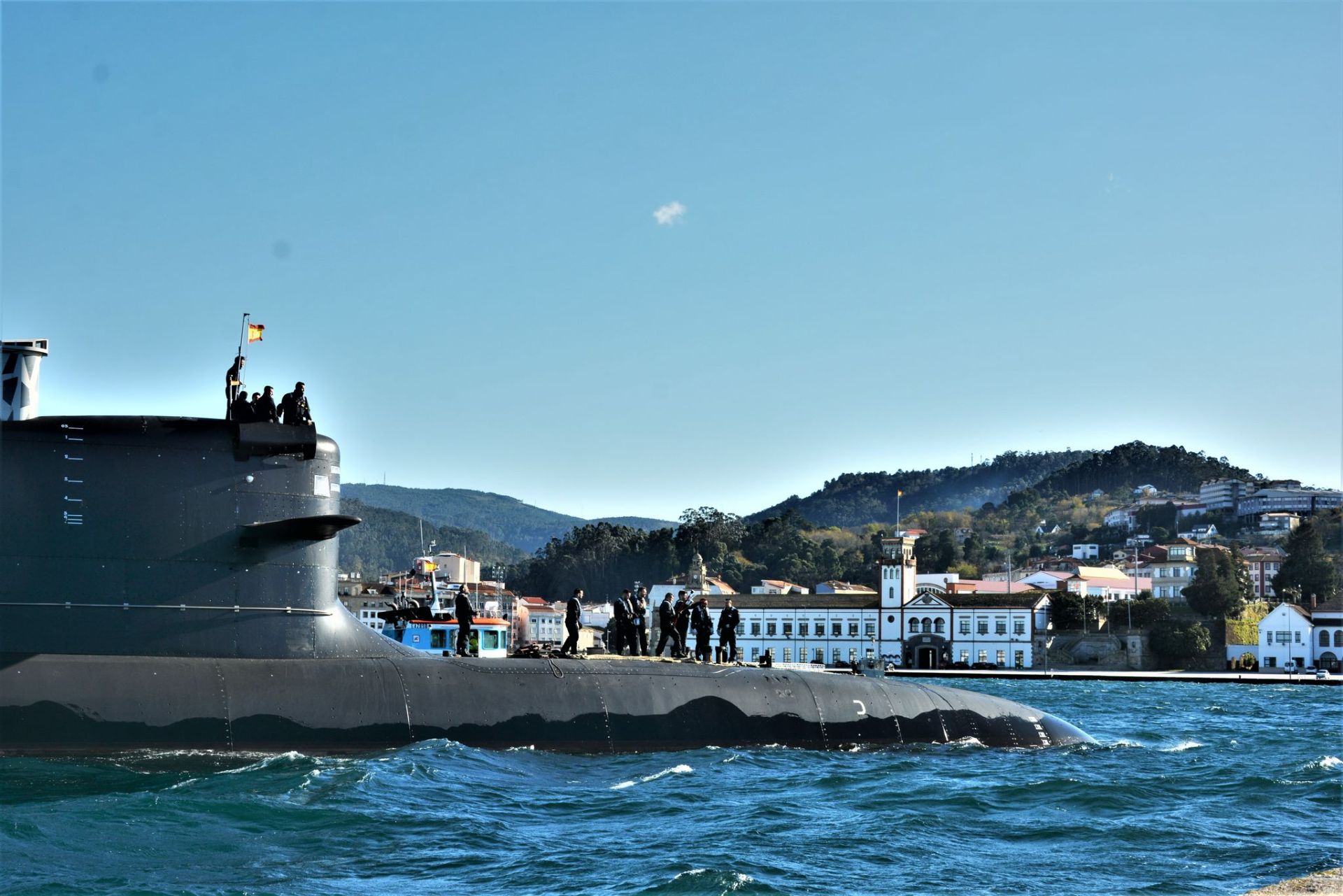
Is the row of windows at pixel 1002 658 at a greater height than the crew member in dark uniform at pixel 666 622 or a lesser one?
lesser

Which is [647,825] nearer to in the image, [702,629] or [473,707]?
[473,707]

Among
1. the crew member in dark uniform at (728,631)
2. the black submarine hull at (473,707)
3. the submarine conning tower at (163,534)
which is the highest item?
the submarine conning tower at (163,534)

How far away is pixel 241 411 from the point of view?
17875mm

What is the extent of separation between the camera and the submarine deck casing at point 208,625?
16.7m

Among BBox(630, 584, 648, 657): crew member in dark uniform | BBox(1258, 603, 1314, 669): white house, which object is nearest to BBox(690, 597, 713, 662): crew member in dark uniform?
BBox(630, 584, 648, 657): crew member in dark uniform

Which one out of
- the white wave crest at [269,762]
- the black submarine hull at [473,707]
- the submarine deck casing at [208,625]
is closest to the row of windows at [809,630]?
the black submarine hull at [473,707]

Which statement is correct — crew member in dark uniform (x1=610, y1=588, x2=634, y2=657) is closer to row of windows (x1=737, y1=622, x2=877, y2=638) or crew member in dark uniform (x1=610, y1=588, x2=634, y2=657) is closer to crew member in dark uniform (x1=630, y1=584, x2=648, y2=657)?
crew member in dark uniform (x1=630, y1=584, x2=648, y2=657)

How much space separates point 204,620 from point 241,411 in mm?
2631

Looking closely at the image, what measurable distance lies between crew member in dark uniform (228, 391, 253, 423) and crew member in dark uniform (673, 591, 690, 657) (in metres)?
7.82

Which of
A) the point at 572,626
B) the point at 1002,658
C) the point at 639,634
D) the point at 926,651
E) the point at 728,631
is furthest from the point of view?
the point at 926,651

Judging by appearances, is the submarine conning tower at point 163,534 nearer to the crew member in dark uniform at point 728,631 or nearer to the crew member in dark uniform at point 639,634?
the crew member in dark uniform at point 639,634

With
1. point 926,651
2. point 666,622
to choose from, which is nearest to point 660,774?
point 666,622

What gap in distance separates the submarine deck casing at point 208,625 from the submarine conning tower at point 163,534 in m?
0.02

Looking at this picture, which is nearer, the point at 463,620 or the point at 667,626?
the point at 463,620
